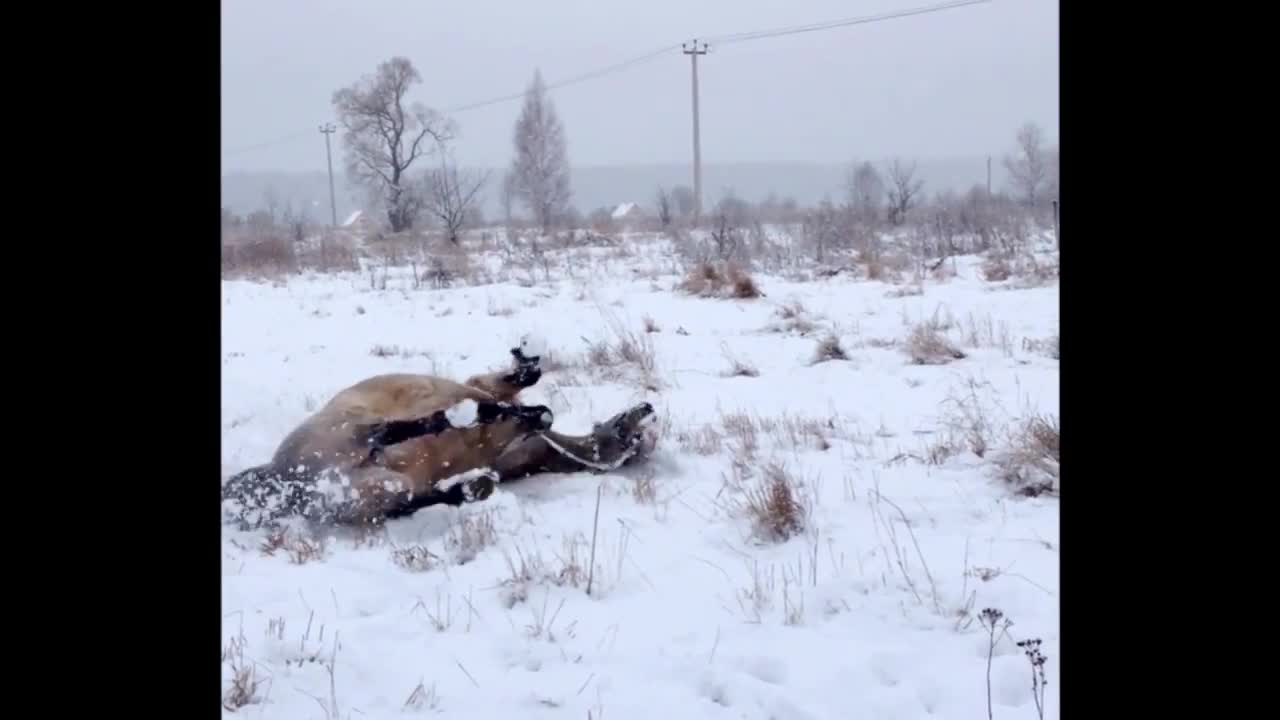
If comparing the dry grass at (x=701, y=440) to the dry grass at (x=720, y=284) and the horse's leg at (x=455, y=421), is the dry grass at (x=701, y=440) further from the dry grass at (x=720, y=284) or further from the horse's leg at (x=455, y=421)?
the dry grass at (x=720, y=284)

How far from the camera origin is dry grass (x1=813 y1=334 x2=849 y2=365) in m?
6.90

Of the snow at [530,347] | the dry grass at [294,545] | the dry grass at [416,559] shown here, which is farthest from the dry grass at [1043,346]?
the dry grass at [294,545]

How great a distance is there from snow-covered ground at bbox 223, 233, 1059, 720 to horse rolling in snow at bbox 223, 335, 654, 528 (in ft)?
0.29

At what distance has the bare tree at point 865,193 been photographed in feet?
82.1

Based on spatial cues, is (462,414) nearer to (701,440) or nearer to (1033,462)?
(701,440)

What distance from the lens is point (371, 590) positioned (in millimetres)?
3141

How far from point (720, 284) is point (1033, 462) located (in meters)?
6.78

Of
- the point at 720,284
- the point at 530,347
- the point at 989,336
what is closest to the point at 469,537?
the point at 530,347
